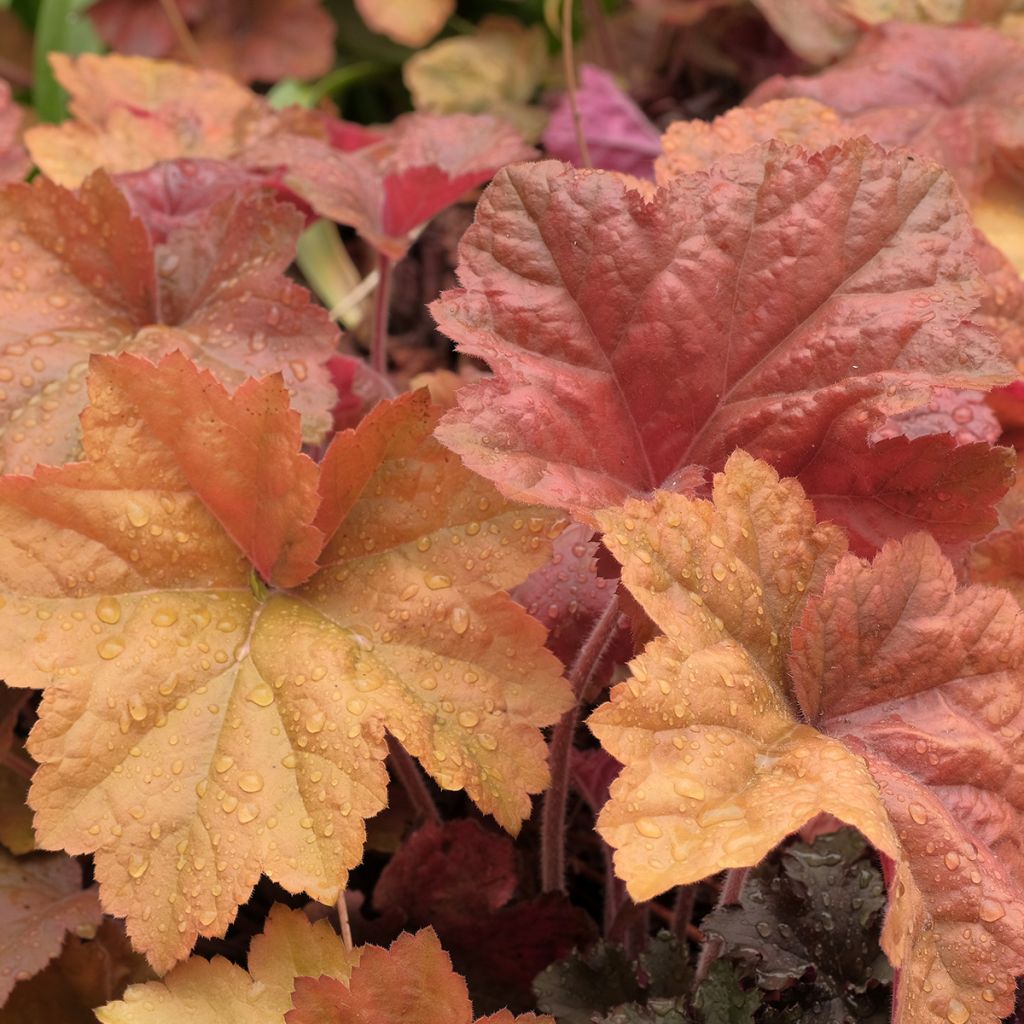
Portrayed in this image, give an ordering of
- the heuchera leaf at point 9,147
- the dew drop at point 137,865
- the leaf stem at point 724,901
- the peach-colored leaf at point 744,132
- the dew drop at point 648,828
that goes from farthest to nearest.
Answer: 1. the heuchera leaf at point 9,147
2. the peach-colored leaf at point 744,132
3. the leaf stem at point 724,901
4. the dew drop at point 137,865
5. the dew drop at point 648,828

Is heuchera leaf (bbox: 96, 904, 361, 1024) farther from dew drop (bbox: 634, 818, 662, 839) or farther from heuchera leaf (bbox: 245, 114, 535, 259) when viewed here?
heuchera leaf (bbox: 245, 114, 535, 259)

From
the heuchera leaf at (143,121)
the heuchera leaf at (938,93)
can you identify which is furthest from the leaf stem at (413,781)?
the heuchera leaf at (938,93)

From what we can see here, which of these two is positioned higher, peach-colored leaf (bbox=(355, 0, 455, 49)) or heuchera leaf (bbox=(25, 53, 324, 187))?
heuchera leaf (bbox=(25, 53, 324, 187))

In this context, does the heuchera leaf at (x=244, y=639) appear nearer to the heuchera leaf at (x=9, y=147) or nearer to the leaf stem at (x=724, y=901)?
the leaf stem at (x=724, y=901)

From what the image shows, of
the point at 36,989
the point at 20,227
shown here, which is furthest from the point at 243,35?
the point at 36,989

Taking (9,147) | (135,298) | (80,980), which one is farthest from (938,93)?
(80,980)

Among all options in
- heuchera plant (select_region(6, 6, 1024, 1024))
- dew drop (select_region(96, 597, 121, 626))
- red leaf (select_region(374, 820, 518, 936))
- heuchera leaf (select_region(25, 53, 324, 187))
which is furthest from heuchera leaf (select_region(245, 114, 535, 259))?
red leaf (select_region(374, 820, 518, 936))

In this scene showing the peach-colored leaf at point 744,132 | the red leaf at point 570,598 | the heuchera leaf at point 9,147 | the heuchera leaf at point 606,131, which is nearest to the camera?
the red leaf at point 570,598
